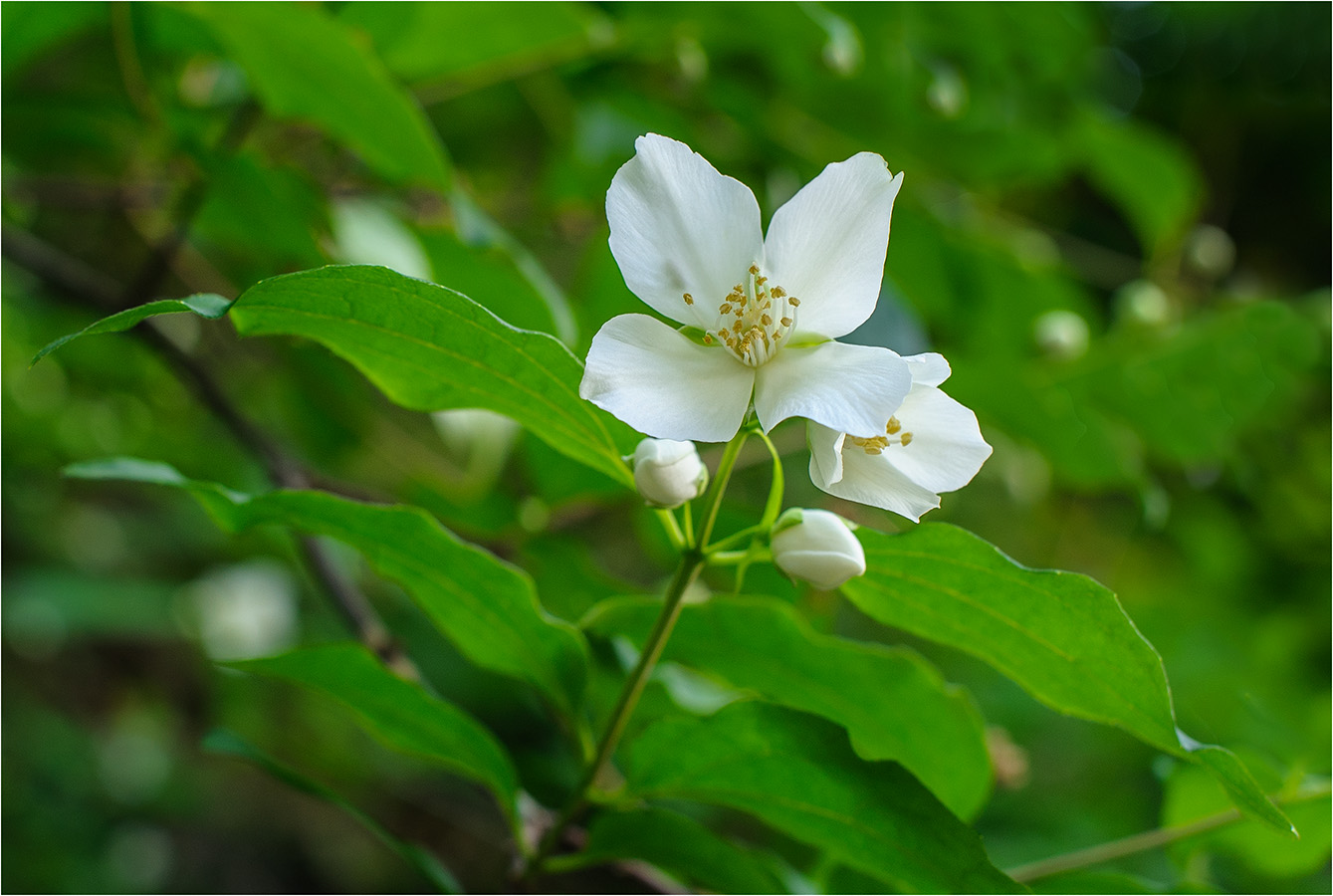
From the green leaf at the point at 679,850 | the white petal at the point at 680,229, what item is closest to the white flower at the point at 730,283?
the white petal at the point at 680,229

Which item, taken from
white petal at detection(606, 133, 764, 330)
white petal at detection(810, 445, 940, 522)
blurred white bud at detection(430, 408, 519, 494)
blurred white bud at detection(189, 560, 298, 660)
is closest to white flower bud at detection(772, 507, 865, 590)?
white petal at detection(810, 445, 940, 522)

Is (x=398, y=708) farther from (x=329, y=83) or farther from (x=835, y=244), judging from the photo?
(x=329, y=83)

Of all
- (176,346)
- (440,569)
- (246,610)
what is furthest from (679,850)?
(246,610)

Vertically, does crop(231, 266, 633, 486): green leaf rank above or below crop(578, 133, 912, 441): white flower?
below

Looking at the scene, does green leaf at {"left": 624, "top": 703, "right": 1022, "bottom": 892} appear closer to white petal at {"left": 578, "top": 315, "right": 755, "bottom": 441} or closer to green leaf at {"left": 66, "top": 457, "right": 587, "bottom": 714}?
green leaf at {"left": 66, "top": 457, "right": 587, "bottom": 714}

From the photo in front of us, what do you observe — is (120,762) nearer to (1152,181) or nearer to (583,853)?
(583,853)

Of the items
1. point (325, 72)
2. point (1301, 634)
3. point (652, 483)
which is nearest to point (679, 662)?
point (652, 483)
